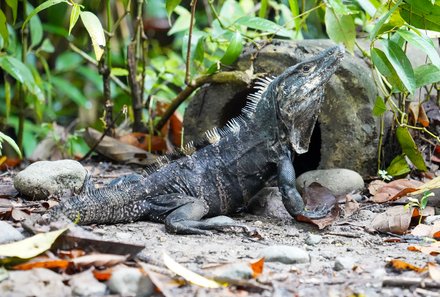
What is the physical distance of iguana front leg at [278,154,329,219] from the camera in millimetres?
4926

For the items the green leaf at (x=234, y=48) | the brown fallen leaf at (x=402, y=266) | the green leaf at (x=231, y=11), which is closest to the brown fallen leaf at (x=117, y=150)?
the green leaf at (x=234, y=48)

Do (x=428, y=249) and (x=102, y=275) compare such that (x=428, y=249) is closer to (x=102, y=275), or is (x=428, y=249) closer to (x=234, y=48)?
(x=102, y=275)

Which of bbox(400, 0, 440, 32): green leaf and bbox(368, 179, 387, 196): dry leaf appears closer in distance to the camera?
bbox(400, 0, 440, 32): green leaf

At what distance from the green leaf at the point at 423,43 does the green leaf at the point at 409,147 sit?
0.97 meters

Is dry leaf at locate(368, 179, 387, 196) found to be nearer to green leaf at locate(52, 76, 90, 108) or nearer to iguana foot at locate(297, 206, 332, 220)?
iguana foot at locate(297, 206, 332, 220)

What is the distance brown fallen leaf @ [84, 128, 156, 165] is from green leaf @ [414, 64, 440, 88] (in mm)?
2645

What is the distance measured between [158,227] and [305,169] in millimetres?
2087

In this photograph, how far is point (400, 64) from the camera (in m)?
4.90

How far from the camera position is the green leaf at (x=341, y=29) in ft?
17.4

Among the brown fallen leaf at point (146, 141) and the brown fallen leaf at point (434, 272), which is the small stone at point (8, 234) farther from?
the brown fallen leaf at point (146, 141)

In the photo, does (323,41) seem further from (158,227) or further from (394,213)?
(158,227)

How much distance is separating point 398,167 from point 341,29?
50.7 inches

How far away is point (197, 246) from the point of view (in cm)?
422

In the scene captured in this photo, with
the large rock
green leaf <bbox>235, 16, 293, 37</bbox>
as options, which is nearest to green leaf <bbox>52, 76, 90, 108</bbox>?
the large rock
